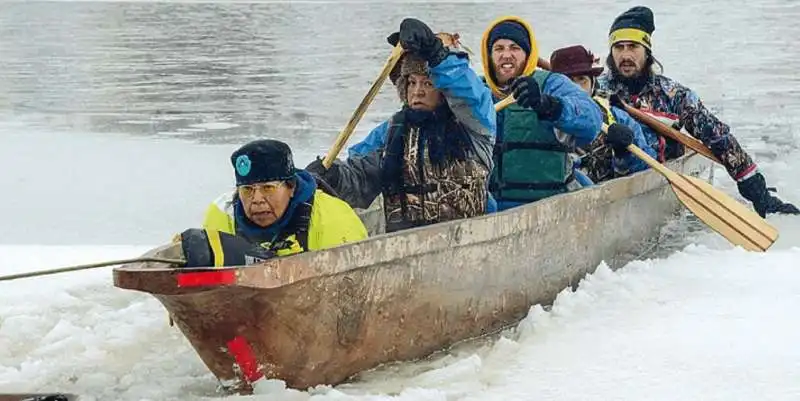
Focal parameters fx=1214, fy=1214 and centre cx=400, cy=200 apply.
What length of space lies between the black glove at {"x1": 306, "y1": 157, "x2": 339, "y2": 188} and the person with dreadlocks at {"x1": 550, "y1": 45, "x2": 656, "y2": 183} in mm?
1639

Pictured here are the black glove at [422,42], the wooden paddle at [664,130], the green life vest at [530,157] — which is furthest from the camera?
the wooden paddle at [664,130]

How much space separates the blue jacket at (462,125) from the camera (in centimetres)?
465

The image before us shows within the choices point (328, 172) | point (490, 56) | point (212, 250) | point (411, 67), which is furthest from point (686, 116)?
point (212, 250)

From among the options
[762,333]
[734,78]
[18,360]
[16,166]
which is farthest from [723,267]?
[734,78]

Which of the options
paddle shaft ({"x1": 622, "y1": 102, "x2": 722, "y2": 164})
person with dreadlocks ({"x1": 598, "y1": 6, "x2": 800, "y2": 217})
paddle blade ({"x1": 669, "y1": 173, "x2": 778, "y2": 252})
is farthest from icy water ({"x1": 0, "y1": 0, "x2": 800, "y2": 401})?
paddle shaft ({"x1": 622, "y1": 102, "x2": 722, "y2": 164})

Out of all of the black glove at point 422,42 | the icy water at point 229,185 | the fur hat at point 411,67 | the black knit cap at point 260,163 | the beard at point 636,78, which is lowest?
the icy water at point 229,185

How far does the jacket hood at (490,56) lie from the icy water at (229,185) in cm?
102

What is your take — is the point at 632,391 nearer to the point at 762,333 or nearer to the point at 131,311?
the point at 762,333

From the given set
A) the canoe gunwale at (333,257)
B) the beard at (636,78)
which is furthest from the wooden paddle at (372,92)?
the beard at (636,78)

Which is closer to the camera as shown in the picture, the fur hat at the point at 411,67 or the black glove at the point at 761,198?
the fur hat at the point at 411,67

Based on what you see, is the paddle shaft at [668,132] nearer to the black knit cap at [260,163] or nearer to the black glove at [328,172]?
the black glove at [328,172]

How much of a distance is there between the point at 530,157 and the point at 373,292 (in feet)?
5.77

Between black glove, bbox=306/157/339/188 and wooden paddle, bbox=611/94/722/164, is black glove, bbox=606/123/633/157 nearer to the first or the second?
wooden paddle, bbox=611/94/722/164

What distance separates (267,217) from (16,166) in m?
5.42
